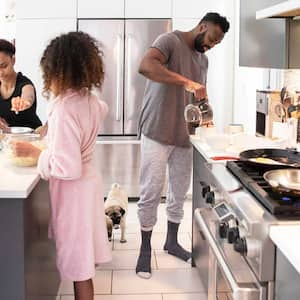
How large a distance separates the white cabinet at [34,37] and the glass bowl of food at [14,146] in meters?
1.93

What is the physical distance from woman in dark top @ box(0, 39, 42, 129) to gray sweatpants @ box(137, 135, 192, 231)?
0.78m

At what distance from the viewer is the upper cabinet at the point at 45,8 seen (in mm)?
4395

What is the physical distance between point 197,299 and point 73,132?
1.27m

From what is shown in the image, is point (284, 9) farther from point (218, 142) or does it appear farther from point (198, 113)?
point (198, 113)

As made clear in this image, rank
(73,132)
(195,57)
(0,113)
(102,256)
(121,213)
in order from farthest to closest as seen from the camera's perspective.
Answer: (121,213) < (0,113) < (195,57) < (102,256) < (73,132)

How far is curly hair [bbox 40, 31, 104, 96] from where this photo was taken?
210 cm

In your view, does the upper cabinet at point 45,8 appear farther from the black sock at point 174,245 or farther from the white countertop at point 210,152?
the white countertop at point 210,152

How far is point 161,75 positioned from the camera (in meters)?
2.80

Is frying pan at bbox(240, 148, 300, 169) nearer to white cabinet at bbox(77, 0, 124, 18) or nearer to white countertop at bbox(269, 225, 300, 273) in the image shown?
white countertop at bbox(269, 225, 300, 273)

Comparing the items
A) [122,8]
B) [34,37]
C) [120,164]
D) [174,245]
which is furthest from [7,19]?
[174,245]

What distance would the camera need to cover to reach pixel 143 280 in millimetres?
3033

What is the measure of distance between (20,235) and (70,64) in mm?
700

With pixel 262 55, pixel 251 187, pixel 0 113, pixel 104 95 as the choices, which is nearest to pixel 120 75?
pixel 104 95

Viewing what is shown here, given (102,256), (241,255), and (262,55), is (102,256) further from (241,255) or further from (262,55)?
(262,55)
